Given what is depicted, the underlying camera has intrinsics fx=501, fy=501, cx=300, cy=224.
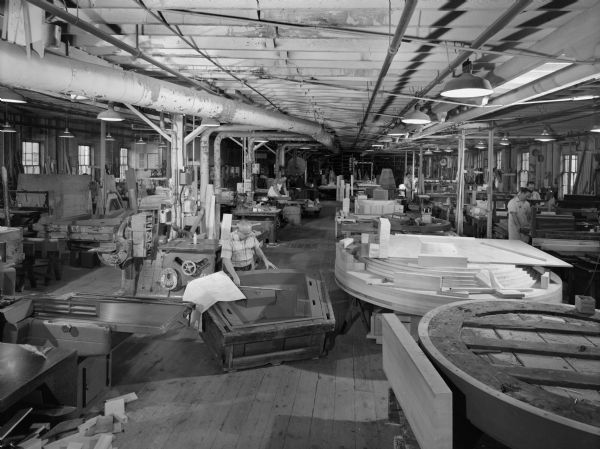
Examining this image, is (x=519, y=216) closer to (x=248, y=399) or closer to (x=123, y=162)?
(x=248, y=399)

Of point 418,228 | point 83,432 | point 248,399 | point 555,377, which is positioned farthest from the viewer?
point 418,228

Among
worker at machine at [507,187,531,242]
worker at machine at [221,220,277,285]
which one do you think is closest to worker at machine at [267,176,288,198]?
worker at machine at [507,187,531,242]

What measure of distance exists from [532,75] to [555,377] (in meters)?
4.70

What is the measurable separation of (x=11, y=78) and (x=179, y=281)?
12.4 feet

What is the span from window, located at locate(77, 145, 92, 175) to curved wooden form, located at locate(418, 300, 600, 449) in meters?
17.2

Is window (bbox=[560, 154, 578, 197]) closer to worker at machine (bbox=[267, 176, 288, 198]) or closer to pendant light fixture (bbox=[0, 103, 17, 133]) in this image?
worker at machine (bbox=[267, 176, 288, 198])

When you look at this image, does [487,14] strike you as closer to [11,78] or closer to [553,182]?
[11,78]

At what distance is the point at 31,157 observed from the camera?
52.0ft

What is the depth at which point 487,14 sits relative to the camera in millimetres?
4535

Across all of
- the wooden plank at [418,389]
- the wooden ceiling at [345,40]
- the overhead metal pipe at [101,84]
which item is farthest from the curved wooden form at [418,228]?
the wooden plank at [418,389]

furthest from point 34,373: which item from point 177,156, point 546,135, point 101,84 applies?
point 546,135

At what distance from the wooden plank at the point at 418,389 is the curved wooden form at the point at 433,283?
2693 mm

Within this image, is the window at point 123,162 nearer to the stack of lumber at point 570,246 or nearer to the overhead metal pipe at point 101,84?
the overhead metal pipe at point 101,84

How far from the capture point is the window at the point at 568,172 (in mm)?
17391
